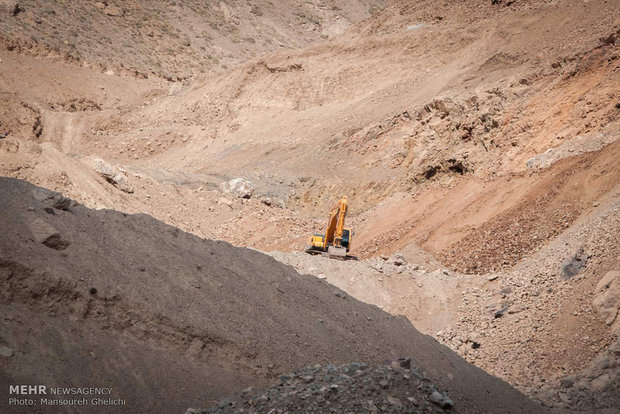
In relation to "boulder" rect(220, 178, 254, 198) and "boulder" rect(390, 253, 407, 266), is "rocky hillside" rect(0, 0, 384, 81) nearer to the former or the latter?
"boulder" rect(220, 178, 254, 198)

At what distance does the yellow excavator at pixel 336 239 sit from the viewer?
46.5ft

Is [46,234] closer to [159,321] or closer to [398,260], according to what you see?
[159,321]

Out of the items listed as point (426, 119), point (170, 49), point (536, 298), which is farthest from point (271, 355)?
Answer: point (170, 49)

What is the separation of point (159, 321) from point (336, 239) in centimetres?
860

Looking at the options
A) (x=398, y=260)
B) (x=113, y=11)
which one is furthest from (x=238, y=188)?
(x=113, y=11)

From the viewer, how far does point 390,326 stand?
29.2 ft

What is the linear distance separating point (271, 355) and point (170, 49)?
41.1 metres

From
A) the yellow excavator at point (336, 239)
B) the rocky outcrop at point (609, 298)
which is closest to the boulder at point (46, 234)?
the rocky outcrop at point (609, 298)

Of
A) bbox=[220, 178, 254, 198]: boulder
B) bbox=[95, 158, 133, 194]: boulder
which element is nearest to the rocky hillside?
bbox=[220, 178, 254, 198]: boulder

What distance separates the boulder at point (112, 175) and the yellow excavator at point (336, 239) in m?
5.73

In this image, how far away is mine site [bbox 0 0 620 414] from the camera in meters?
5.79

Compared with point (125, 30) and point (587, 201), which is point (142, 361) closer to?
point (587, 201)

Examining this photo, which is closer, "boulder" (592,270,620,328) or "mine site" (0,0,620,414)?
"mine site" (0,0,620,414)

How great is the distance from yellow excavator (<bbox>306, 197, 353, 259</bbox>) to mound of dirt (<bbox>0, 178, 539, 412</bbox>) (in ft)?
17.7
